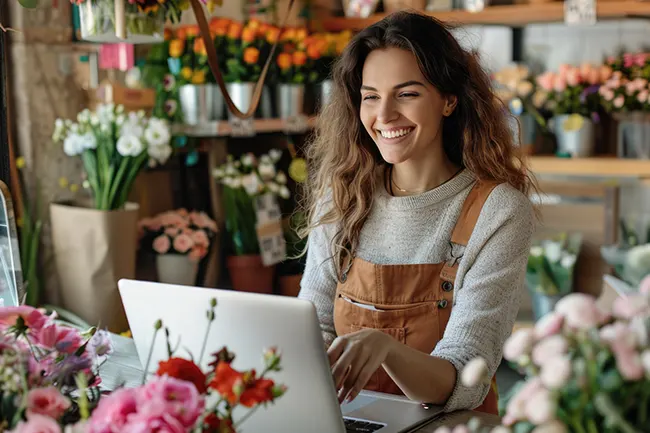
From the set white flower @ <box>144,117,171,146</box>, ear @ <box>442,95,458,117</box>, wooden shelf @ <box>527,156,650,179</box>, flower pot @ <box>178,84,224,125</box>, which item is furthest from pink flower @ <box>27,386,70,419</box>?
wooden shelf @ <box>527,156,650,179</box>

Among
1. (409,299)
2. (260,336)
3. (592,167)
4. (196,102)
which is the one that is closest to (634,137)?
(592,167)

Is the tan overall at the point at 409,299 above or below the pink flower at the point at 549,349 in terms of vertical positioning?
below

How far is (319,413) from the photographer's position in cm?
119

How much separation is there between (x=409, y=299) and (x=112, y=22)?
2.93ft

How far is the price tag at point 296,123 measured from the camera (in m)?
3.69

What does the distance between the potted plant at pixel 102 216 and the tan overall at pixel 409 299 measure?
3.92 ft

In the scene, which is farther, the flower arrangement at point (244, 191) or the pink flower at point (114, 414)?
the flower arrangement at point (244, 191)

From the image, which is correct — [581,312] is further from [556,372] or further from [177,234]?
[177,234]

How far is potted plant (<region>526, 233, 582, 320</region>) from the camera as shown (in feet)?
12.5

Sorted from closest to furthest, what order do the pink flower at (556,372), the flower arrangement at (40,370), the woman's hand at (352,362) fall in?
the pink flower at (556,372), the flower arrangement at (40,370), the woman's hand at (352,362)

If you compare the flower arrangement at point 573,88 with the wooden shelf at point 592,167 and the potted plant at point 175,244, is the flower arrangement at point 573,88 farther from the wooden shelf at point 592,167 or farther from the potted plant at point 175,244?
the potted plant at point 175,244

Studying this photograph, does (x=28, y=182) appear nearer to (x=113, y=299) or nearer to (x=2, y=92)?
(x=113, y=299)

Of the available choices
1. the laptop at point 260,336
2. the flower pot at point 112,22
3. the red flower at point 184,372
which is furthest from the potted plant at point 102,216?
the red flower at point 184,372

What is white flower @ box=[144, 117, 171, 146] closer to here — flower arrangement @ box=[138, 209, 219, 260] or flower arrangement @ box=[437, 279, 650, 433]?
flower arrangement @ box=[138, 209, 219, 260]
